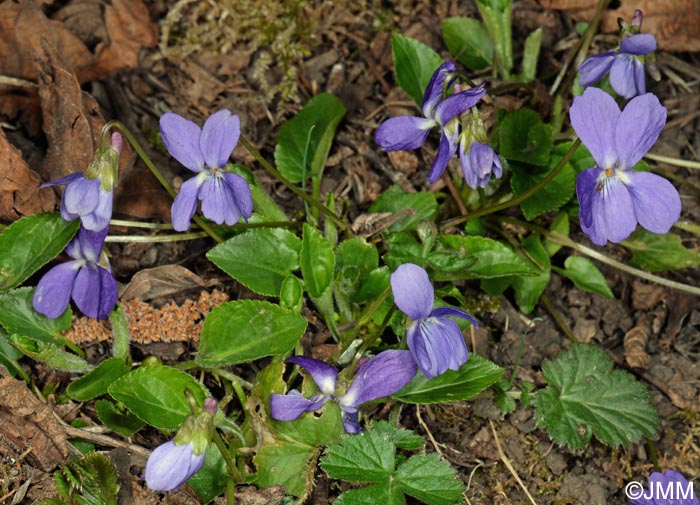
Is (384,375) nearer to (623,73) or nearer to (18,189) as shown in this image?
(623,73)

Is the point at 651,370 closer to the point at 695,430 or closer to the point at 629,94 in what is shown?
the point at 695,430

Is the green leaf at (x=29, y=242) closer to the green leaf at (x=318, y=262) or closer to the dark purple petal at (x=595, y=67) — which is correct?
the green leaf at (x=318, y=262)

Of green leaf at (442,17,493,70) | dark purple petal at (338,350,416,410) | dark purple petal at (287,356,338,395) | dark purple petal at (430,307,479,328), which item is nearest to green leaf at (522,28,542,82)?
green leaf at (442,17,493,70)

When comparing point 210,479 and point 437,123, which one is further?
point 437,123

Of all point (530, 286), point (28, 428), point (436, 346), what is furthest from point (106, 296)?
point (530, 286)

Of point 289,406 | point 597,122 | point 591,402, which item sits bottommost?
point 591,402

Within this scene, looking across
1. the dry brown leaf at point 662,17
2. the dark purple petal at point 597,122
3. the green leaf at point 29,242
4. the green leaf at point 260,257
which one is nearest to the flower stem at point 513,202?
the dark purple petal at point 597,122
